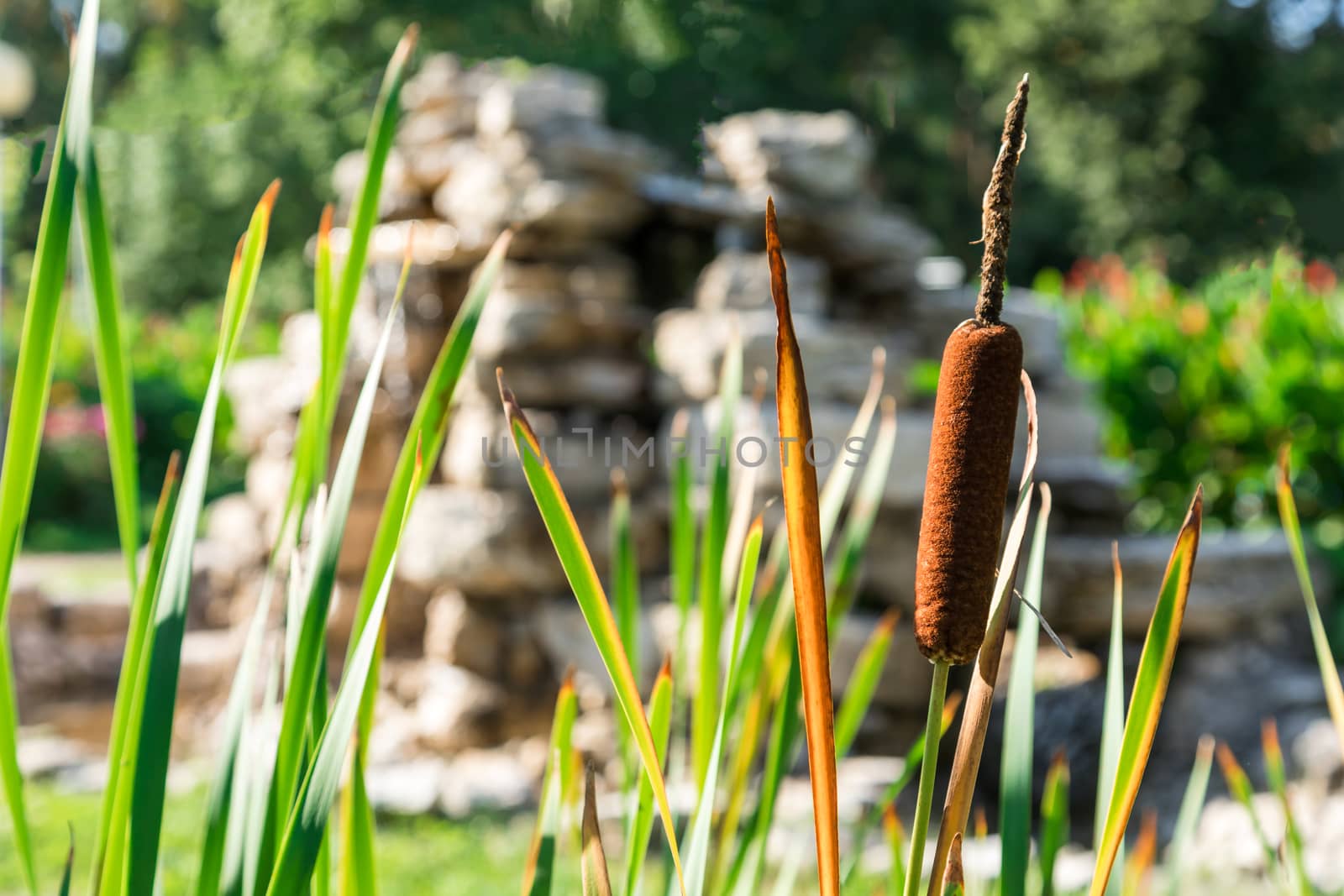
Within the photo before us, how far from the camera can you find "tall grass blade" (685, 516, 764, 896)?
625mm

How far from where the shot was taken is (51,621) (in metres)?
6.73

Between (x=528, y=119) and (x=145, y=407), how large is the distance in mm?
8669

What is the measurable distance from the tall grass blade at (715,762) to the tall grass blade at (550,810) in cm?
12

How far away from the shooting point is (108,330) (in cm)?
66

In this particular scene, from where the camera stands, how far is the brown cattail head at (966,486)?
45cm

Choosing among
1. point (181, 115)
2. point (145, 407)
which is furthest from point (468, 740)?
point (181, 115)

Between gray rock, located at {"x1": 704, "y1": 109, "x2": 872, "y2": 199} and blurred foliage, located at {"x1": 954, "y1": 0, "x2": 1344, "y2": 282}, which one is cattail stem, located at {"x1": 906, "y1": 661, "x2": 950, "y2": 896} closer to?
gray rock, located at {"x1": 704, "y1": 109, "x2": 872, "y2": 199}

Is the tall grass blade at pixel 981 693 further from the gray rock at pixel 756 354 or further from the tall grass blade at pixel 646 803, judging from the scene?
the gray rock at pixel 756 354

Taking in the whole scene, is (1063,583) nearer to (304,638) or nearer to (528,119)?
(528,119)

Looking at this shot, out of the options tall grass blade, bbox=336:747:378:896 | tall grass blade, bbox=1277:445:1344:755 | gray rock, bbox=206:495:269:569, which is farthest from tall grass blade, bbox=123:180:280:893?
gray rock, bbox=206:495:269:569

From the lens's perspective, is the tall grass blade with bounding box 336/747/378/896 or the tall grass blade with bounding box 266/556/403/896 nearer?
the tall grass blade with bounding box 266/556/403/896

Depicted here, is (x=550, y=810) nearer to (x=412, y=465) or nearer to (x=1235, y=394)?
(x=412, y=465)

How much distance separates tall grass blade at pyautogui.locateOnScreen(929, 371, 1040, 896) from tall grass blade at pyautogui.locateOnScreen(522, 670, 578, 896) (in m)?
0.34

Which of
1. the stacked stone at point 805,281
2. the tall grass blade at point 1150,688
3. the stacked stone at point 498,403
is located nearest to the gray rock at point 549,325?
the stacked stone at point 498,403
